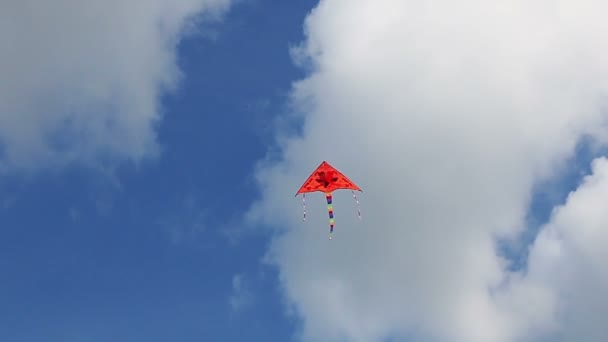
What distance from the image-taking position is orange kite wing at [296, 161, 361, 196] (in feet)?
392

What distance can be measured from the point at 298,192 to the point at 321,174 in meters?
7.50

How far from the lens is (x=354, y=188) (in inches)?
4692

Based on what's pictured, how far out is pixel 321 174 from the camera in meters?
120

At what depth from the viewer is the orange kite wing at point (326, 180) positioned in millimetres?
119375

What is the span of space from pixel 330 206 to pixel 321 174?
316 inches

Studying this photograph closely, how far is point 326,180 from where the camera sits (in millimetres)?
120750

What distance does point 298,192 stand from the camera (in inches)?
4616

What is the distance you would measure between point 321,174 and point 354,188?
8605mm

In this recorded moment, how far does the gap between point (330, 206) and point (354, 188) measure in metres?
7.23
